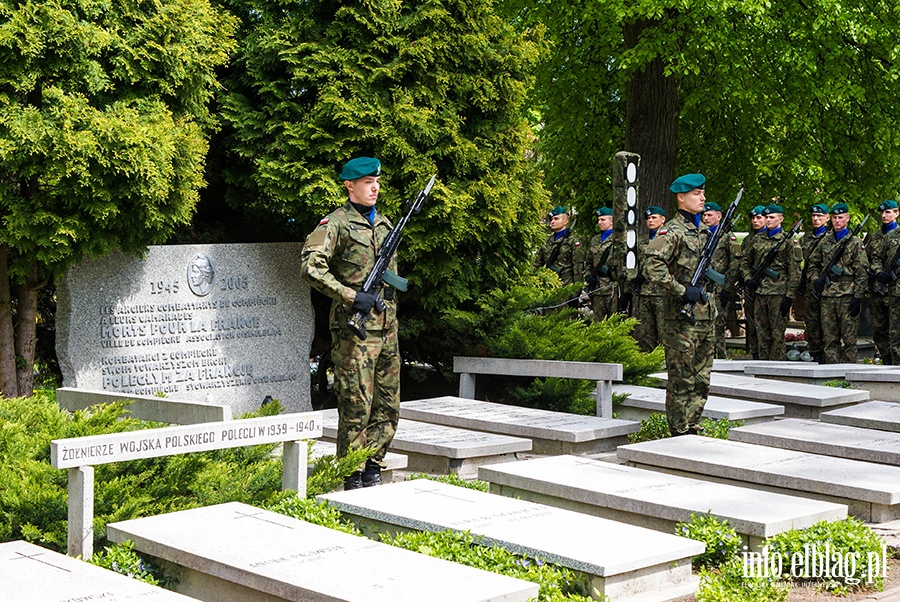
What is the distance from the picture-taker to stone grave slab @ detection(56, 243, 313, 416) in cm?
1069

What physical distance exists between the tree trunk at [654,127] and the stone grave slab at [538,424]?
7.80 m

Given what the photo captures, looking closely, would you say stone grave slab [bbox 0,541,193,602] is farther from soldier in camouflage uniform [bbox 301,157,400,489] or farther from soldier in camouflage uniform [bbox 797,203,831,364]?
soldier in camouflage uniform [bbox 797,203,831,364]

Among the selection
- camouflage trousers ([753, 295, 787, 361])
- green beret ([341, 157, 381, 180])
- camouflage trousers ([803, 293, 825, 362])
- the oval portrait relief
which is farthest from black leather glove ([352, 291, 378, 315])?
camouflage trousers ([803, 293, 825, 362])

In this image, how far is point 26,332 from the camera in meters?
10.8

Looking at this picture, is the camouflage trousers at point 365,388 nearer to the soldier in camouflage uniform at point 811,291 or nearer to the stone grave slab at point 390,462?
the stone grave slab at point 390,462

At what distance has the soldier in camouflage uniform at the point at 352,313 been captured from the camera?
28.0 feet

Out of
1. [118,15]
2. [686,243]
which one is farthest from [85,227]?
[686,243]

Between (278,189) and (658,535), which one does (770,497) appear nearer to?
(658,535)

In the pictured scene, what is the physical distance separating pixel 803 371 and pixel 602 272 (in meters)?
4.28

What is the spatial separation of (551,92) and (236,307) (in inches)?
424

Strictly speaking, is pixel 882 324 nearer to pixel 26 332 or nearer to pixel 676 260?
pixel 676 260

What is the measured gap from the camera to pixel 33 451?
7.10 metres

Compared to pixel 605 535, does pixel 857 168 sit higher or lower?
higher

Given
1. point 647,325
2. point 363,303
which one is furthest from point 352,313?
point 647,325
